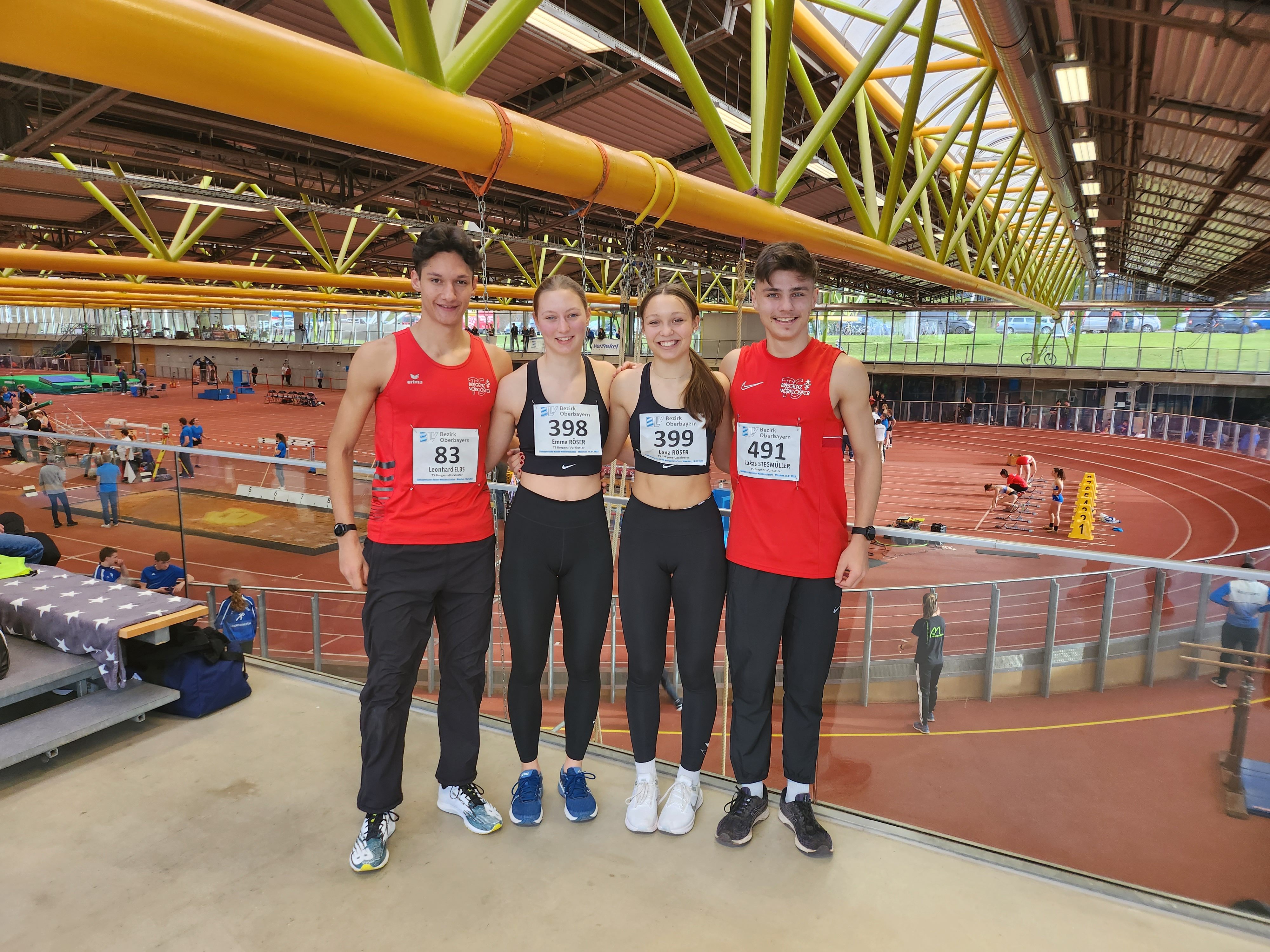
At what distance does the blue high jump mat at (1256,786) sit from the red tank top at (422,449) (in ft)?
10.1

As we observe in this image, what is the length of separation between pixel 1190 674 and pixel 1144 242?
22842 mm

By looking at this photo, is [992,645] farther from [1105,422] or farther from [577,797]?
[1105,422]

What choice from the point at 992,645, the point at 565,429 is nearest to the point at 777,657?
the point at 565,429

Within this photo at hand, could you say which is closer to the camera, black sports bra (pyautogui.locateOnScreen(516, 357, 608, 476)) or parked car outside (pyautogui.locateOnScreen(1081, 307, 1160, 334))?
black sports bra (pyautogui.locateOnScreen(516, 357, 608, 476))

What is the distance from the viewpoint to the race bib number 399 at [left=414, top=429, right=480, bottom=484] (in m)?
2.38

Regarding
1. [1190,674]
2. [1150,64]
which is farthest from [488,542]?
[1150,64]

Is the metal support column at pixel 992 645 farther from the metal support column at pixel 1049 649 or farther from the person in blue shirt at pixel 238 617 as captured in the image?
the person in blue shirt at pixel 238 617

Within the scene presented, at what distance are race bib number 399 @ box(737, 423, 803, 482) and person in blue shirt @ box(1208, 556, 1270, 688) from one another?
1.43m

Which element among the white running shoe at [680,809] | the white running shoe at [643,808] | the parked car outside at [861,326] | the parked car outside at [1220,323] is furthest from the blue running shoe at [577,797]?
the parked car outside at [861,326]

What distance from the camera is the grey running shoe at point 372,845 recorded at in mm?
2248

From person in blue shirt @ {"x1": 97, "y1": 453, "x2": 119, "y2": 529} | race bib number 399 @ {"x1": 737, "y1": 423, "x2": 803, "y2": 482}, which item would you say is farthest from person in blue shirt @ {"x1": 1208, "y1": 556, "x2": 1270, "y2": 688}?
person in blue shirt @ {"x1": 97, "y1": 453, "x2": 119, "y2": 529}

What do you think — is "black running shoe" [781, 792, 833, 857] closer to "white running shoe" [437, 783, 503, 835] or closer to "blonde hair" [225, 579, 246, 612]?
"white running shoe" [437, 783, 503, 835]

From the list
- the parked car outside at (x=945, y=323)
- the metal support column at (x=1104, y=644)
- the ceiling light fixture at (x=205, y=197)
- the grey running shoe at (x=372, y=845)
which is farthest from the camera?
the parked car outside at (x=945, y=323)

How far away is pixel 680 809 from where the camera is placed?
2.49 metres
